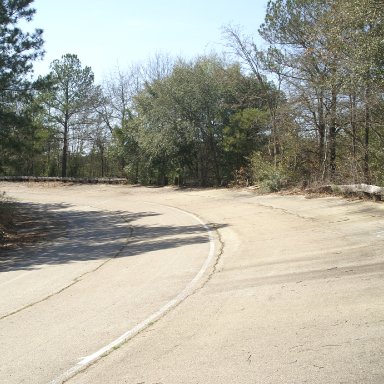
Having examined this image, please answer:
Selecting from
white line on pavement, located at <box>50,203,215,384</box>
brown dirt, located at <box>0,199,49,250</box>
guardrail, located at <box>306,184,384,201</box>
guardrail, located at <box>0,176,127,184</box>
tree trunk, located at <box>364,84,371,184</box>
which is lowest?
brown dirt, located at <box>0,199,49,250</box>

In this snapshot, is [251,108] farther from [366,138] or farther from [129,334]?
[129,334]

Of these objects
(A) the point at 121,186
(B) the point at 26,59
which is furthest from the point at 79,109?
(B) the point at 26,59

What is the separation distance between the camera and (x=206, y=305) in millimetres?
7727

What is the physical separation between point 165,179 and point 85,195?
748 centimetres

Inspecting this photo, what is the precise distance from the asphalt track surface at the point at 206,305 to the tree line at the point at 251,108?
582 cm

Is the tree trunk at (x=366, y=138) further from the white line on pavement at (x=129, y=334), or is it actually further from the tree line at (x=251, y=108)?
the white line on pavement at (x=129, y=334)

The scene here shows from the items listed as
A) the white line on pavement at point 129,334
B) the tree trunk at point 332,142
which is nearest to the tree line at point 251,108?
the tree trunk at point 332,142

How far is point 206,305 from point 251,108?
1264 inches

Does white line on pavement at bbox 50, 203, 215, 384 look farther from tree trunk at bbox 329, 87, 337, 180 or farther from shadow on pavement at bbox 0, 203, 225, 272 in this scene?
tree trunk at bbox 329, 87, 337, 180

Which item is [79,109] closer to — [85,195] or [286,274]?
[85,195]

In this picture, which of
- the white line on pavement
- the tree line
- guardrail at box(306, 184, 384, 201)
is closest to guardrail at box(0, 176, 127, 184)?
the tree line

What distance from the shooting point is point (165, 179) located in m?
45.5

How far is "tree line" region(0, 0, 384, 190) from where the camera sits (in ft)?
66.0

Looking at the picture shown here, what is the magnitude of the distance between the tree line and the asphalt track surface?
5.82 metres
